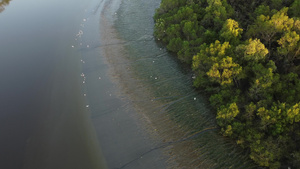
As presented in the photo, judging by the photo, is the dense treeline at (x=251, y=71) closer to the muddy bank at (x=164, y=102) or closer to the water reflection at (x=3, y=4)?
the muddy bank at (x=164, y=102)

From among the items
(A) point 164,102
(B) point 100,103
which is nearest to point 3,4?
(B) point 100,103

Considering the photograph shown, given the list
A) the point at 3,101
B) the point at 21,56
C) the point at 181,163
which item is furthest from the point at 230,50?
the point at 21,56

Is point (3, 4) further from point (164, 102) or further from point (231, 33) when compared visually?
point (231, 33)

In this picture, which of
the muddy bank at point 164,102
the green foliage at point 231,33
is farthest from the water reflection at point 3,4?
the green foliage at point 231,33

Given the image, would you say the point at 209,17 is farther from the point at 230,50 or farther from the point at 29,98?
the point at 29,98

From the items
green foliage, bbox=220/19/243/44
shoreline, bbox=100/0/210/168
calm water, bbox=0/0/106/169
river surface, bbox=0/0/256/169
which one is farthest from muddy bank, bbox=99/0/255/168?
green foliage, bbox=220/19/243/44

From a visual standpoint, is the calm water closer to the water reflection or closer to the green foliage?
the water reflection
